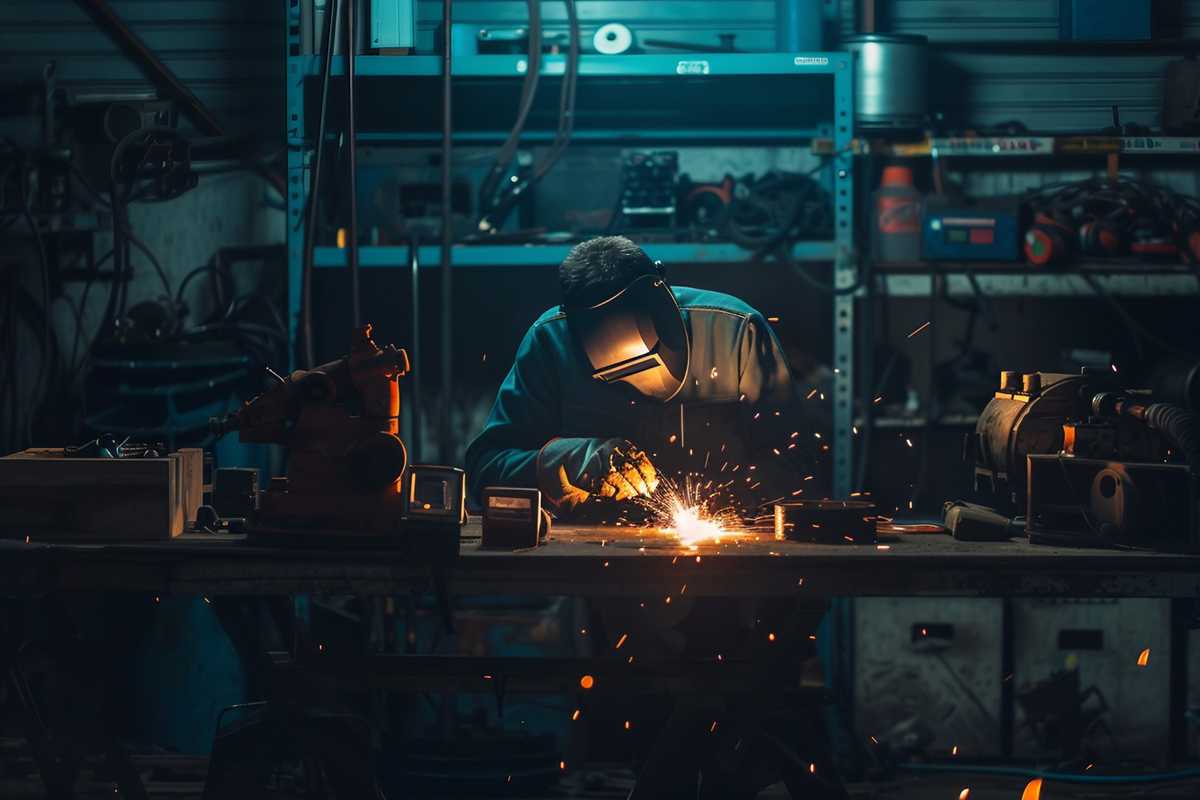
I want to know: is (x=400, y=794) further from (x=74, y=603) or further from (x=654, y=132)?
(x=654, y=132)

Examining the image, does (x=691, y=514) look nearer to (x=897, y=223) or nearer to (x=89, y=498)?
(x=89, y=498)

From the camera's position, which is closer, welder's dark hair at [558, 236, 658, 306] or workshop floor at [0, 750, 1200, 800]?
welder's dark hair at [558, 236, 658, 306]

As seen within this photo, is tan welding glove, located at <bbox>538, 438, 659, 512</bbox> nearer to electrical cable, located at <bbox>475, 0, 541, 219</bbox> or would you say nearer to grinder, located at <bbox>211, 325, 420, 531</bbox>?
grinder, located at <bbox>211, 325, 420, 531</bbox>

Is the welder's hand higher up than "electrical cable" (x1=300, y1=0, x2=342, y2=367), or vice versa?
"electrical cable" (x1=300, y1=0, x2=342, y2=367)

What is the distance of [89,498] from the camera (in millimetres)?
2371

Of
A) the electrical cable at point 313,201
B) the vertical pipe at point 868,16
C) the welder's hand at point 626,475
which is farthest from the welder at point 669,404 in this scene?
the vertical pipe at point 868,16

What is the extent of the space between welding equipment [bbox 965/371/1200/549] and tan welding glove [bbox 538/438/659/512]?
669mm

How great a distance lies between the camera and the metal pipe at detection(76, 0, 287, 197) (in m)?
4.22

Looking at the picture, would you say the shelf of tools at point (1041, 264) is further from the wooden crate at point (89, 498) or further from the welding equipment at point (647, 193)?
the wooden crate at point (89, 498)

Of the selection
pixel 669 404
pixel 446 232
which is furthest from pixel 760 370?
pixel 446 232

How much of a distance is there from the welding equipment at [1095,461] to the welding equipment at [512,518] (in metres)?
0.87

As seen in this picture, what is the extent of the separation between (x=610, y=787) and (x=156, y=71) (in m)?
2.62

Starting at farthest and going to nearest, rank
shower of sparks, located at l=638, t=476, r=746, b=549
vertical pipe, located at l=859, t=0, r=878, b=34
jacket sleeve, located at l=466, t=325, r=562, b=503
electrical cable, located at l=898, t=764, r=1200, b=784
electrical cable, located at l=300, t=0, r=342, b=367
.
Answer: vertical pipe, located at l=859, t=0, r=878, b=34
electrical cable, located at l=300, t=0, r=342, b=367
electrical cable, located at l=898, t=764, r=1200, b=784
jacket sleeve, located at l=466, t=325, r=562, b=503
shower of sparks, located at l=638, t=476, r=746, b=549

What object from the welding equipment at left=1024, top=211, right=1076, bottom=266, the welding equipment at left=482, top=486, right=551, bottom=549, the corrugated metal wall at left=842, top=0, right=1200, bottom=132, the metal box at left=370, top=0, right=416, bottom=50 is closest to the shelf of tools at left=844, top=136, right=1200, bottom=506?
the welding equipment at left=1024, top=211, right=1076, bottom=266
